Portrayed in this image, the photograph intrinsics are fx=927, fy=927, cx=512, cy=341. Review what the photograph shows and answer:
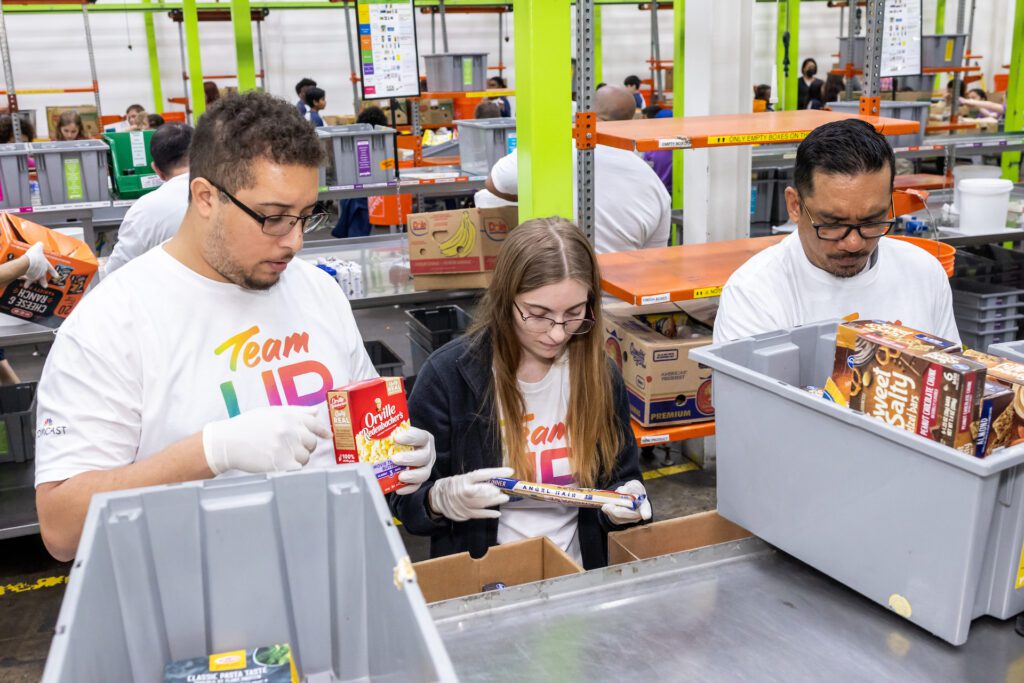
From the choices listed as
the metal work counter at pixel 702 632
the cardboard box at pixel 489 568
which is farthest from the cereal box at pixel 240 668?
the cardboard box at pixel 489 568

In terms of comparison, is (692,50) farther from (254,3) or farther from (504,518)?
(254,3)

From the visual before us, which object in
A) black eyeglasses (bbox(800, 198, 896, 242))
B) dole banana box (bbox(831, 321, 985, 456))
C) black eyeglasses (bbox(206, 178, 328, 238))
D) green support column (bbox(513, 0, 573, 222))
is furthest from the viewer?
green support column (bbox(513, 0, 573, 222))

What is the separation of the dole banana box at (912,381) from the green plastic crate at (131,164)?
5.78 m

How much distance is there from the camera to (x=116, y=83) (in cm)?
1374

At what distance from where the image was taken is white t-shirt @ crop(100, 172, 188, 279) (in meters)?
4.17

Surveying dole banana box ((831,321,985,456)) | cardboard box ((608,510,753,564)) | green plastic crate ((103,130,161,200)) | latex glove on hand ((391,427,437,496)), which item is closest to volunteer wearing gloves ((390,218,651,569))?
cardboard box ((608,510,753,564))

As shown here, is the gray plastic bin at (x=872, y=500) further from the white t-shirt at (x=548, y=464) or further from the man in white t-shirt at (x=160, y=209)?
the man in white t-shirt at (x=160, y=209)

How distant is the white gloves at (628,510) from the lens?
1.88 m

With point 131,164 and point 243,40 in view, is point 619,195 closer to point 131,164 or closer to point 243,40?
point 131,164

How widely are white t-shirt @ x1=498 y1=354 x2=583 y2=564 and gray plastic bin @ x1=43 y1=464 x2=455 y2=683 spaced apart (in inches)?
31.5

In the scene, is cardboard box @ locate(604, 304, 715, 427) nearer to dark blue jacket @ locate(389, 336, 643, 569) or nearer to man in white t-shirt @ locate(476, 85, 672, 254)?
man in white t-shirt @ locate(476, 85, 672, 254)

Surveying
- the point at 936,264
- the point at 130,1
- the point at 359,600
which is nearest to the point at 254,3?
the point at 130,1

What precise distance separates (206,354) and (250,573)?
0.56 m

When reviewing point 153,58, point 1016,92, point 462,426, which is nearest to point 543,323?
point 462,426
